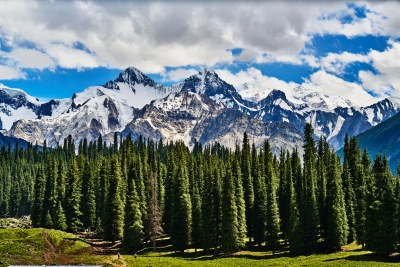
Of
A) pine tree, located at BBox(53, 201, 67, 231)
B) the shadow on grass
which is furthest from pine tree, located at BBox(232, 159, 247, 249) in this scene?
pine tree, located at BBox(53, 201, 67, 231)

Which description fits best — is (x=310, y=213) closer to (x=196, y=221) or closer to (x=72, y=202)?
(x=196, y=221)

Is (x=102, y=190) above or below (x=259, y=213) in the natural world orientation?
above

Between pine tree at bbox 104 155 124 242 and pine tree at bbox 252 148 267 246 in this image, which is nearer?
pine tree at bbox 252 148 267 246

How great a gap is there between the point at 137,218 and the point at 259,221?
26.7 meters

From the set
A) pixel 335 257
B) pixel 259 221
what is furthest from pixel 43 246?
pixel 335 257

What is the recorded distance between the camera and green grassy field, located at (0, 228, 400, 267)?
61.3 metres

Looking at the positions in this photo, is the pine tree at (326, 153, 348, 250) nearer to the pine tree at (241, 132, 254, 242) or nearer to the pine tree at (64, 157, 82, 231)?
the pine tree at (241, 132, 254, 242)

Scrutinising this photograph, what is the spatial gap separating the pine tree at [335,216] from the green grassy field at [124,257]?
303 centimetres

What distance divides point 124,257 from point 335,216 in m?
41.2

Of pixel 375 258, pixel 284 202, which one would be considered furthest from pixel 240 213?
pixel 375 258

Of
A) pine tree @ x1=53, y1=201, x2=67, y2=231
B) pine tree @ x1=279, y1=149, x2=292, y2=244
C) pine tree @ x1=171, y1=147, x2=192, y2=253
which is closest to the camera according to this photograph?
pine tree @ x1=171, y1=147, x2=192, y2=253

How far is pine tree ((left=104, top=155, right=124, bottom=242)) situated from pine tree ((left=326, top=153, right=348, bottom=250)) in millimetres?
46268

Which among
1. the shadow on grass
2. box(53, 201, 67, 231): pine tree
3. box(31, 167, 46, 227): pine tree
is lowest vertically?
the shadow on grass

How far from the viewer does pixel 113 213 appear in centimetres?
8944
